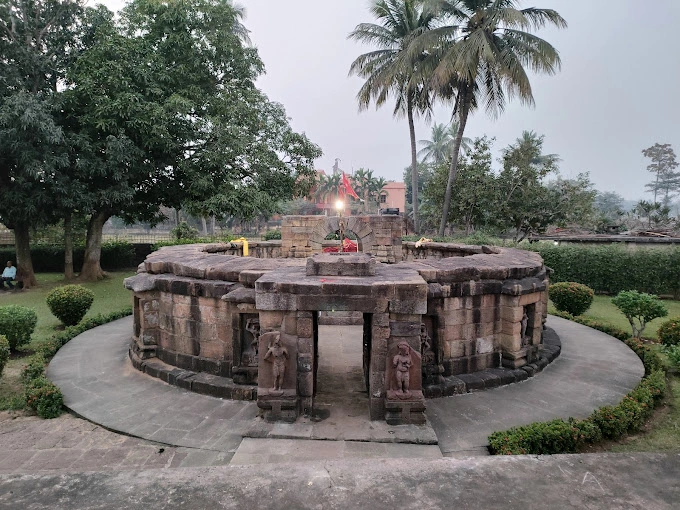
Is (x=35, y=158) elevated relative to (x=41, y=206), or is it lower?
elevated

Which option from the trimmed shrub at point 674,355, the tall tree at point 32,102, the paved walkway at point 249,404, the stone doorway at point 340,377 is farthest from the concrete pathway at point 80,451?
the tall tree at point 32,102

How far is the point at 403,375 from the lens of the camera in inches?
232

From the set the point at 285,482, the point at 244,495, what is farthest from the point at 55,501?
the point at 285,482

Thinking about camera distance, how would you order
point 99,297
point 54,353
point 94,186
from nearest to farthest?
1. point 54,353
2. point 99,297
3. point 94,186

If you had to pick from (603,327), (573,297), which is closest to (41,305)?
(573,297)

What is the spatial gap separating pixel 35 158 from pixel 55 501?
17154mm

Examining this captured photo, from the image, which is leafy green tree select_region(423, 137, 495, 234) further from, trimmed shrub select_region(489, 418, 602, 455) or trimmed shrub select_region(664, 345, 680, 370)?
trimmed shrub select_region(489, 418, 602, 455)

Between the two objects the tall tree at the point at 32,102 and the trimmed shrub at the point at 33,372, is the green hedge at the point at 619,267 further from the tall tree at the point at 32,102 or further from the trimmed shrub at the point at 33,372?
the tall tree at the point at 32,102

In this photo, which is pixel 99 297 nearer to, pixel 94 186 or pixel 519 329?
pixel 94 186

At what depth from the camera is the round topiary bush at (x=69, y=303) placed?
11.8m

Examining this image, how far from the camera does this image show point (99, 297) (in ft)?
55.5

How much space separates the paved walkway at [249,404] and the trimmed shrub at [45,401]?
21 centimetres

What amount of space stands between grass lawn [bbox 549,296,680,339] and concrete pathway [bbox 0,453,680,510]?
10.9 metres

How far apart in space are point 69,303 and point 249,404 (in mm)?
7957
